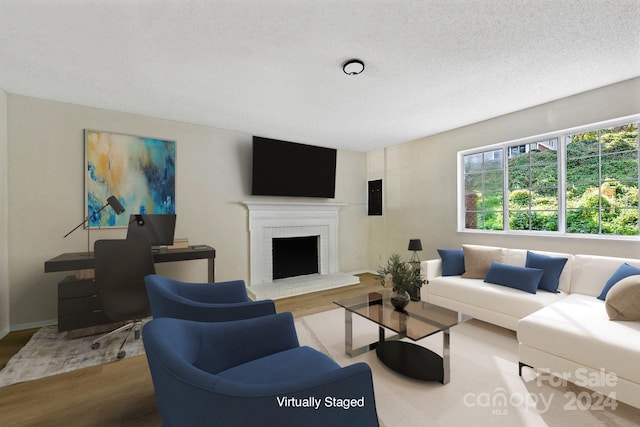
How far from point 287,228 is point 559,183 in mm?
3861

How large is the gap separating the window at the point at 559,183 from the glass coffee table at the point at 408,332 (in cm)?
224

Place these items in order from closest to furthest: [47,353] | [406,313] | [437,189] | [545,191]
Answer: [406,313] < [47,353] < [545,191] < [437,189]

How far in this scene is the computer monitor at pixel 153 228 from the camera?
10.4 ft

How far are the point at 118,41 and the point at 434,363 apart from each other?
11.5ft

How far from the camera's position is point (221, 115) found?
3547 mm

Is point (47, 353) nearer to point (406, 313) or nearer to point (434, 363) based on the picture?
point (406, 313)

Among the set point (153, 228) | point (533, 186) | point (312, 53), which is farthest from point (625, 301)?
point (153, 228)

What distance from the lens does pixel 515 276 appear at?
284 cm

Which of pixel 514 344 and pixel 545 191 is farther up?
pixel 545 191

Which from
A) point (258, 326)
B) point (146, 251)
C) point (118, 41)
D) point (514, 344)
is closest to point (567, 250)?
point (514, 344)

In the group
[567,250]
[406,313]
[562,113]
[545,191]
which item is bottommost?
[406,313]

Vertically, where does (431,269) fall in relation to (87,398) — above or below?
above

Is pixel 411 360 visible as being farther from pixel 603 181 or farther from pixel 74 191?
pixel 74 191

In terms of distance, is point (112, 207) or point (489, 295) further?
point (112, 207)
